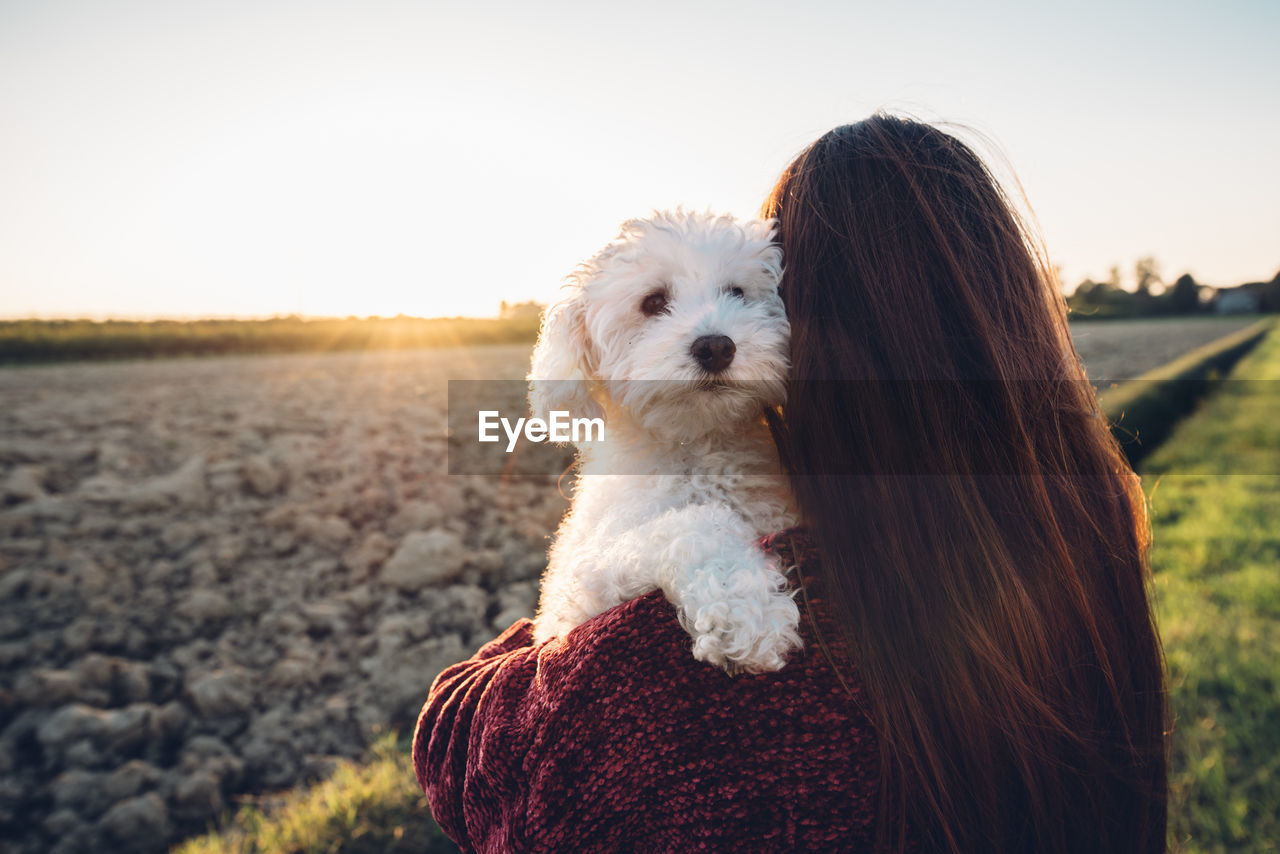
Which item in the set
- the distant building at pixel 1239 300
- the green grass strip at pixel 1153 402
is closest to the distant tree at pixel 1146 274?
the distant building at pixel 1239 300

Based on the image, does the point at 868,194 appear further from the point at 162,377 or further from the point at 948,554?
the point at 162,377

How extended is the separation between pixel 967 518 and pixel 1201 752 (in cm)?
338

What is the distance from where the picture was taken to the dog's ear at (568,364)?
2264mm

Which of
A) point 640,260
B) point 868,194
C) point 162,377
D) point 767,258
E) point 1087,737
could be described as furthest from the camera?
point 162,377

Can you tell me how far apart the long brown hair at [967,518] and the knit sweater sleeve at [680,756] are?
0.09 meters

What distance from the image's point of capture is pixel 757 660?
1313 millimetres

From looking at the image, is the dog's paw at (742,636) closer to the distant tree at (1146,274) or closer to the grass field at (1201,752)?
the grass field at (1201,752)

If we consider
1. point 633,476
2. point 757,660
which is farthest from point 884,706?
point 633,476

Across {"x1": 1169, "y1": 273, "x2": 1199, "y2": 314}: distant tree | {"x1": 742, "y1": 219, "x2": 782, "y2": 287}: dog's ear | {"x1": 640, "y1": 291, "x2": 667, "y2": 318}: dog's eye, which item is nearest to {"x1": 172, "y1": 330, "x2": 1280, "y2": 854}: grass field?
{"x1": 742, "y1": 219, "x2": 782, "y2": 287}: dog's ear

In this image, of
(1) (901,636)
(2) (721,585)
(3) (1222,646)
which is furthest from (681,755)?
(3) (1222,646)

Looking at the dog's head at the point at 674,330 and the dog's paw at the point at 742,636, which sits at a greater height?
the dog's head at the point at 674,330

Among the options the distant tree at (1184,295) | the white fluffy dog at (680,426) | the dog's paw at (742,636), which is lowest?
the dog's paw at (742,636)

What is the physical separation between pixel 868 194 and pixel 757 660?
0.97m

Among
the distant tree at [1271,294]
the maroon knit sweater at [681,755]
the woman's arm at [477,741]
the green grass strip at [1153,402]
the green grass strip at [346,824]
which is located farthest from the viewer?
the distant tree at [1271,294]
